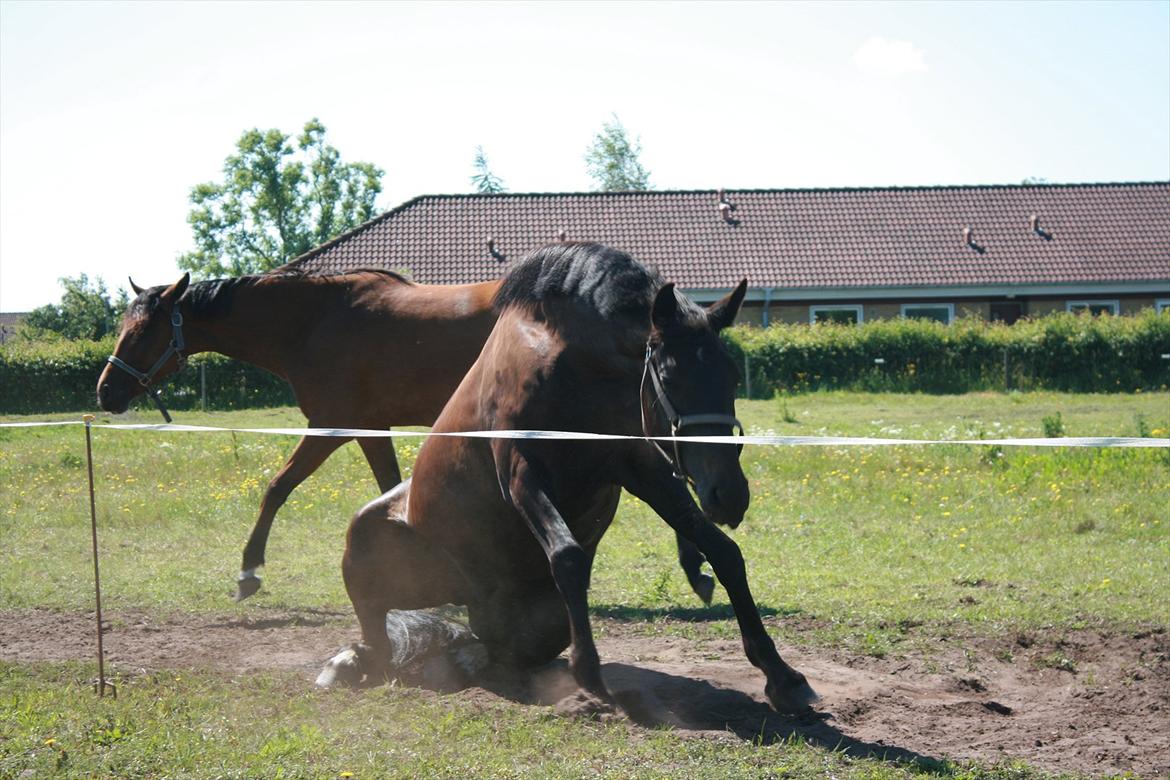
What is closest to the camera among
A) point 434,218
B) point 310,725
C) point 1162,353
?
point 310,725

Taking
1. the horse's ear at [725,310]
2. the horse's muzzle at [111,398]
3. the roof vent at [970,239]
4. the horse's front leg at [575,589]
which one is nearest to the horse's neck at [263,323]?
the horse's muzzle at [111,398]

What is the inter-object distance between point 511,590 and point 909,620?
2718mm

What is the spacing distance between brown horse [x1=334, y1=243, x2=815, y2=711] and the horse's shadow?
133 mm

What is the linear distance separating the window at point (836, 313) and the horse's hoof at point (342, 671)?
27164mm

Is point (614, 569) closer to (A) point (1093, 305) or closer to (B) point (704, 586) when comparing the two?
(B) point (704, 586)

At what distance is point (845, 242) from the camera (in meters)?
33.7

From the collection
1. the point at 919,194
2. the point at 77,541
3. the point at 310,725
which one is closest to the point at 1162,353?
the point at 919,194

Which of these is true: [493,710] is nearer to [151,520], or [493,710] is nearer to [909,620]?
[909,620]

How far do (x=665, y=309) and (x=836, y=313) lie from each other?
28.4 m

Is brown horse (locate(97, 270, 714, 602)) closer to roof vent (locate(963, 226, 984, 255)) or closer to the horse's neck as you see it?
the horse's neck

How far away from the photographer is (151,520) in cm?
1213

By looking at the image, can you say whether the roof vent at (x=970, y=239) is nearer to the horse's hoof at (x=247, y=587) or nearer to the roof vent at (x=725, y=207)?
the roof vent at (x=725, y=207)

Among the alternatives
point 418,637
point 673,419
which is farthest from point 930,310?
point 673,419

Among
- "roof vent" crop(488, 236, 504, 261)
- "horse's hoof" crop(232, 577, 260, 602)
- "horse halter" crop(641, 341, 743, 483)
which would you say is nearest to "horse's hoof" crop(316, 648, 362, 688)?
"horse halter" crop(641, 341, 743, 483)
